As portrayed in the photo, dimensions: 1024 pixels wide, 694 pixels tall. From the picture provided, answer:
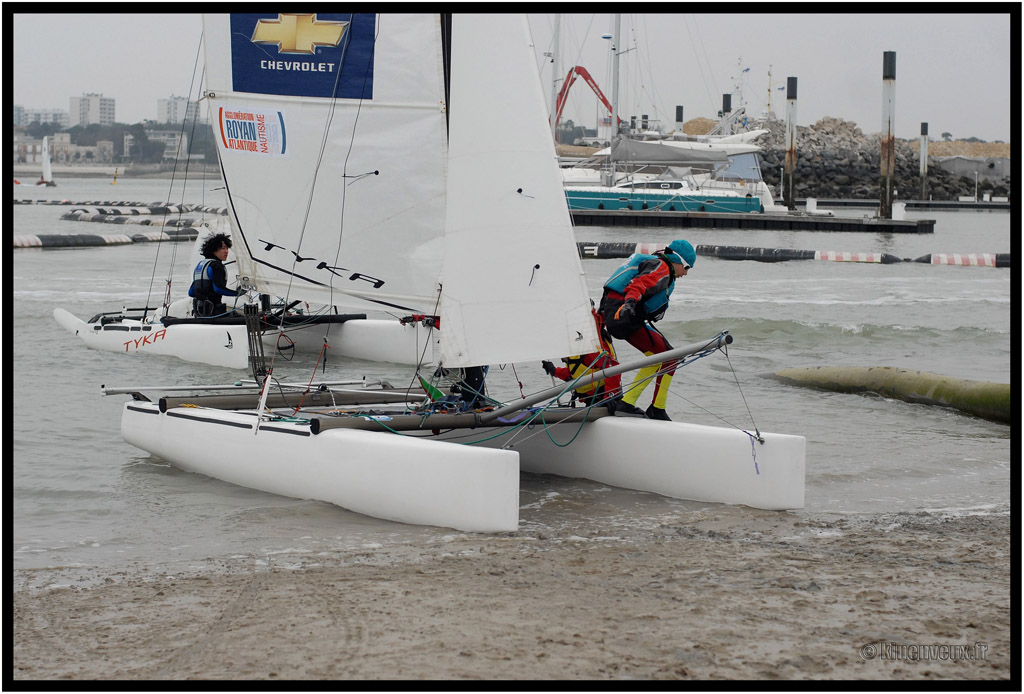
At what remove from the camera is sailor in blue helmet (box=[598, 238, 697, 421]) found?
727 centimetres

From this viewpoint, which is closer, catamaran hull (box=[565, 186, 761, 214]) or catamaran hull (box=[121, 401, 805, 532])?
catamaran hull (box=[121, 401, 805, 532])

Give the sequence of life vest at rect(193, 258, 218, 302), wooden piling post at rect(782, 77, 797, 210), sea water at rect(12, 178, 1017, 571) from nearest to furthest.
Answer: sea water at rect(12, 178, 1017, 571) → life vest at rect(193, 258, 218, 302) → wooden piling post at rect(782, 77, 797, 210)

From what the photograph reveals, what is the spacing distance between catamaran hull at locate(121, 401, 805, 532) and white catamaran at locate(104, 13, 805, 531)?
0.01m

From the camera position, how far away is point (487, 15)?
661cm

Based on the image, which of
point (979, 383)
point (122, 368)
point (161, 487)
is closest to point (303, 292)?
point (161, 487)

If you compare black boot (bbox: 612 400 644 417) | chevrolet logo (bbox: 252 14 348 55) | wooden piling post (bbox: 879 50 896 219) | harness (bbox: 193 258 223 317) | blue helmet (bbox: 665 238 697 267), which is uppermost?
wooden piling post (bbox: 879 50 896 219)

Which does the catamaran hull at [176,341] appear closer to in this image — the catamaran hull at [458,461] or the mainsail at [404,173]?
the mainsail at [404,173]

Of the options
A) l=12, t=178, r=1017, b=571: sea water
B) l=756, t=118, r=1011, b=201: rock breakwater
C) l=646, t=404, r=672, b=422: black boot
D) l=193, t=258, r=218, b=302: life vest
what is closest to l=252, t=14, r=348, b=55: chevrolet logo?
l=12, t=178, r=1017, b=571: sea water

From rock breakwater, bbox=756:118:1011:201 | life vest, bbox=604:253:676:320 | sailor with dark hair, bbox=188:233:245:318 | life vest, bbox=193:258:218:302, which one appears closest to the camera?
life vest, bbox=604:253:676:320

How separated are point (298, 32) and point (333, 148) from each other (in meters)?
0.90

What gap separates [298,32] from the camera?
27.2ft

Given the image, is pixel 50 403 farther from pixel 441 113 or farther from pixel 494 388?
pixel 441 113

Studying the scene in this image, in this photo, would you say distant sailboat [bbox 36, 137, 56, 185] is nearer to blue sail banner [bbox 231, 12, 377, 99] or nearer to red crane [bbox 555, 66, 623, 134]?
red crane [bbox 555, 66, 623, 134]

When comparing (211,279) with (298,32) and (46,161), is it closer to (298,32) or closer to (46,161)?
(298,32)
